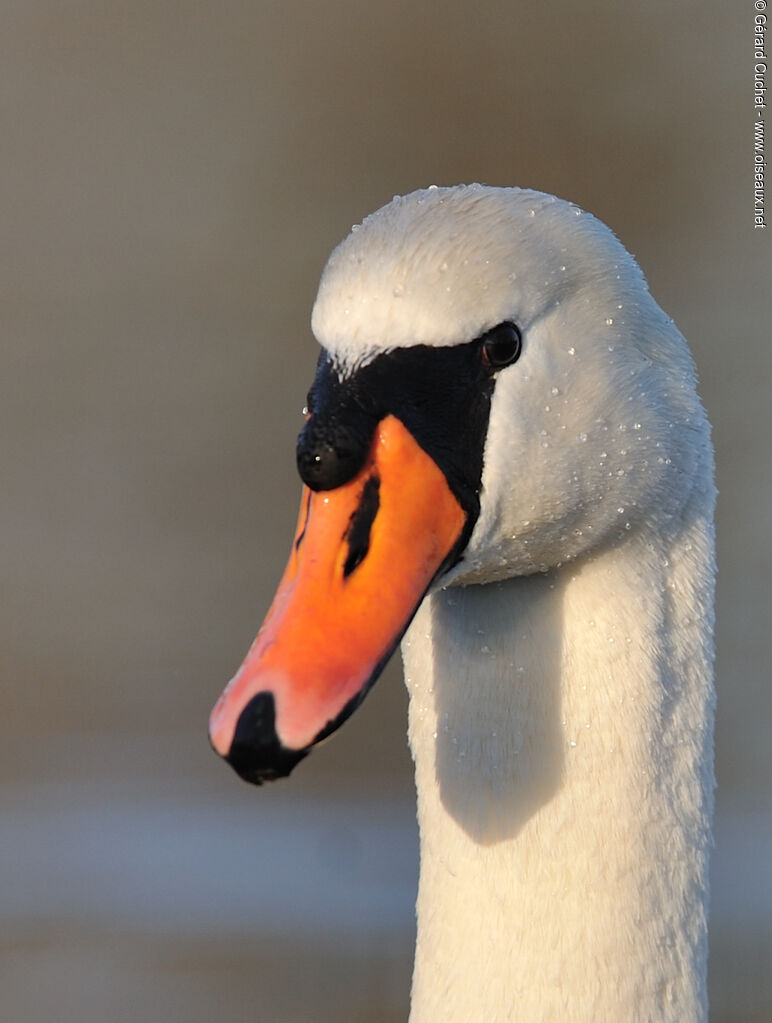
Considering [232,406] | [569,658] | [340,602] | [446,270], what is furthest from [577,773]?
[232,406]

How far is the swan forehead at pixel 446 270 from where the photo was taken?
6.26 feet

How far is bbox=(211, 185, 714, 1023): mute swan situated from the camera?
6.26ft

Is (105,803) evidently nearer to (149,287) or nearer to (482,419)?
(149,287)

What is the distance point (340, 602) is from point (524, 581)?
0.31 metres

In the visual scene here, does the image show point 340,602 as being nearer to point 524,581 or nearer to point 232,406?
point 524,581

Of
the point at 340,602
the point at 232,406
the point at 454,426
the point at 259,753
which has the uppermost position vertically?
the point at 232,406

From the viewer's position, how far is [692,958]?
2.18 m

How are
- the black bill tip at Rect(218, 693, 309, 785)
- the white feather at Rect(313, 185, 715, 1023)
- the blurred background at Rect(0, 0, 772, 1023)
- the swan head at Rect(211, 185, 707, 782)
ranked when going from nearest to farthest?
1. the black bill tip at Rect(218, 693, 309, 785)
2. the swan head at Rect(211, 185, 707, 782)
3. the white feather at Rect(313, 185, 715, 1023)
4. the blurred background at Rect(0, 0, 772, 1023)

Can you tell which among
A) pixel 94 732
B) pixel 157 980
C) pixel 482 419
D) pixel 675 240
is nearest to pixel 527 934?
pixel 482 419

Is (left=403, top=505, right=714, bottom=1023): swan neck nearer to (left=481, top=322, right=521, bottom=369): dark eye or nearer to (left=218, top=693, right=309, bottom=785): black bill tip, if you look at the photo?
(left=481, top=322, right=521, bottom=369): dark eye

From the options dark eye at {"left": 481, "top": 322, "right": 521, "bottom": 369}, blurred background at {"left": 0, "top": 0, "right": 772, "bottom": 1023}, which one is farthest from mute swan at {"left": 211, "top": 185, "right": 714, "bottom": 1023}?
blurred background at {"left": 0, "top": 0, "right": 772, "bottom": 1023}

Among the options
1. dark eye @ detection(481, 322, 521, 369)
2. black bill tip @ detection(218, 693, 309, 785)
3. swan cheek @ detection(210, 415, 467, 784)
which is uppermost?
dark eye @ detection(481, 322, 521, 369)

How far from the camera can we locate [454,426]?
1946 mm

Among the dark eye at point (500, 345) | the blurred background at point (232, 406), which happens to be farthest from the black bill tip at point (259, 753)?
the blurred background at point (232, 406)
